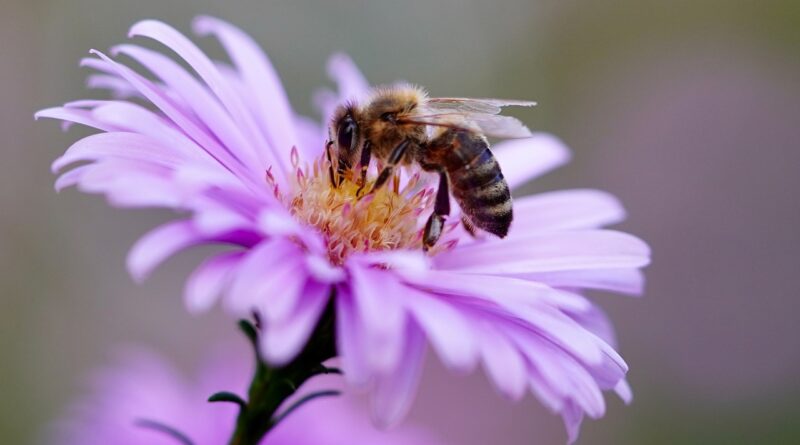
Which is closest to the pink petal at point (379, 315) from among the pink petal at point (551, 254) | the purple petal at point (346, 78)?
the pink petal at point (551, 254)

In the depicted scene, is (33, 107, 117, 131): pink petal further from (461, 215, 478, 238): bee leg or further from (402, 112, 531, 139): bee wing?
(461, 215, 478, 238): bee leg

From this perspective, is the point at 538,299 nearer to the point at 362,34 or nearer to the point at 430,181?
the point at 430,181

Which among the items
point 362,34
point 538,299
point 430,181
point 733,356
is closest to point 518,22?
point 362,34

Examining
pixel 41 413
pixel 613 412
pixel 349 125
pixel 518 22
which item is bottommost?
pixel 613 412

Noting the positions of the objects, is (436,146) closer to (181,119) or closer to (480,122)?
(480,122)

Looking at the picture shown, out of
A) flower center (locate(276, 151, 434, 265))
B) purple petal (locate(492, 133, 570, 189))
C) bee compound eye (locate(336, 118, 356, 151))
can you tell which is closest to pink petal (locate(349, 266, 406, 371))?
flower center (locate(276, 151, 434, 265))

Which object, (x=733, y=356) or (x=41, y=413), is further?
(x=733, y=356)

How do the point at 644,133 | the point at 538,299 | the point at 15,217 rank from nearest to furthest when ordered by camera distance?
the point at 538,299
the point at 15,217
the point at 644,133
